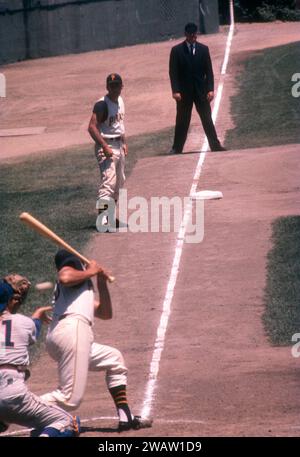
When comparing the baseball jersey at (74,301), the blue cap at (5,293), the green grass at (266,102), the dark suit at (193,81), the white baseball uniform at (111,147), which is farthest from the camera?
the green grass at (266,102)

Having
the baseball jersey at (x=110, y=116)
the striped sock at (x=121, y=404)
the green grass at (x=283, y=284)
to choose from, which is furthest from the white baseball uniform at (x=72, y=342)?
the baseball jersey at (x=110, y=116)

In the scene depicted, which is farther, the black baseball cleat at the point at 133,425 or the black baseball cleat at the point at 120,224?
the black baseball cleat at the point at 120,224

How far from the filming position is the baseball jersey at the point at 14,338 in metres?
8.28

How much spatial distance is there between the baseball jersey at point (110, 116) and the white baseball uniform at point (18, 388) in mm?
6699

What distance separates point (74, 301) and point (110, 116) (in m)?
6.42

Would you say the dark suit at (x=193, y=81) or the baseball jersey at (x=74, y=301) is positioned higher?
the baseball jersey at (x=74, y=301)

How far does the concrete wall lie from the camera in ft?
114

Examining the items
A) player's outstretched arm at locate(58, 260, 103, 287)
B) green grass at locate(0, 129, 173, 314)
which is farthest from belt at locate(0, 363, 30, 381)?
green grass at locate(0, 129, 173, 314)

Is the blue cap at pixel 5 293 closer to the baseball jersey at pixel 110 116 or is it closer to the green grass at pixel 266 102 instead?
the baseball jersey at pixel 110 116

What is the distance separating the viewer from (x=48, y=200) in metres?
18.3

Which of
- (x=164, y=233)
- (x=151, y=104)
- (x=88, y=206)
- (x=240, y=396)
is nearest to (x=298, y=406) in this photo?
(x=240, y=396)

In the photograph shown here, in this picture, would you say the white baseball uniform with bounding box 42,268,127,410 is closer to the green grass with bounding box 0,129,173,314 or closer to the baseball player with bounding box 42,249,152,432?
the baseball player with bounding box 42,249,152,432

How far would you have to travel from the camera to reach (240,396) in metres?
9.83

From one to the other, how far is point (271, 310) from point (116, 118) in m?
4.00
